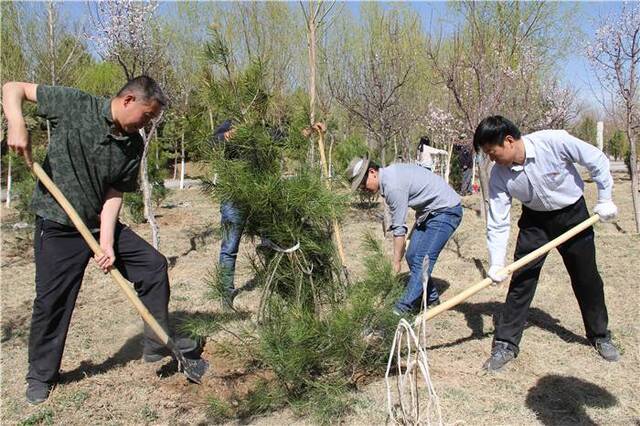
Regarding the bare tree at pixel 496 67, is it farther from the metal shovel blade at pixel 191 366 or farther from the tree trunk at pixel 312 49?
the metal shovel blade at pixel 191 366

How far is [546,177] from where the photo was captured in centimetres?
334

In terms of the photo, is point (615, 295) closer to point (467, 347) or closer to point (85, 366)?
point (467, 347)

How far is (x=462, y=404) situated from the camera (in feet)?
Result: 10.0

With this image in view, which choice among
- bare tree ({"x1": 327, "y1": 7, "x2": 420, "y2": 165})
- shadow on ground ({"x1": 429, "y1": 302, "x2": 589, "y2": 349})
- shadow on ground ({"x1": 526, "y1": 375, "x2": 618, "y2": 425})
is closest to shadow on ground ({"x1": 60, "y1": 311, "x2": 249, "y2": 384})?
shadow on ground ({"x1": 429, "y1": 302, "x2": 589, "y2": 349})

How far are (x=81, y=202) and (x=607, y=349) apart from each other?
3.26 metres

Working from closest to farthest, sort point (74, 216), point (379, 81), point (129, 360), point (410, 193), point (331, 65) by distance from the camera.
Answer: point (74, 216) → point (129, 360) → point (410, 193) → point (379, 81) → point (331, 65)

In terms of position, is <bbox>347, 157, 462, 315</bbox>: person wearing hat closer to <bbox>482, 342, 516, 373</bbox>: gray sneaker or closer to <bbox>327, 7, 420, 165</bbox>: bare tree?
<bbox>482, 342, 516, 373</bbox>: gray sneaker

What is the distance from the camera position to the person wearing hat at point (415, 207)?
12.7 feet

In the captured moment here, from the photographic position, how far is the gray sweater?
3895 mm

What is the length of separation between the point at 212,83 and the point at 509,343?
238 centimetres

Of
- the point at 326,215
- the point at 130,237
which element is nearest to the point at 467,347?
the point at 326,215

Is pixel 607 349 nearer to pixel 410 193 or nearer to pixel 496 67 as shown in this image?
pixel 410 193

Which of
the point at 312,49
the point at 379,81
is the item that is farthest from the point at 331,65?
the point at 312,49

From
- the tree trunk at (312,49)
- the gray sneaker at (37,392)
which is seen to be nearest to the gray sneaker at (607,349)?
the tree trunk at (312,49)
